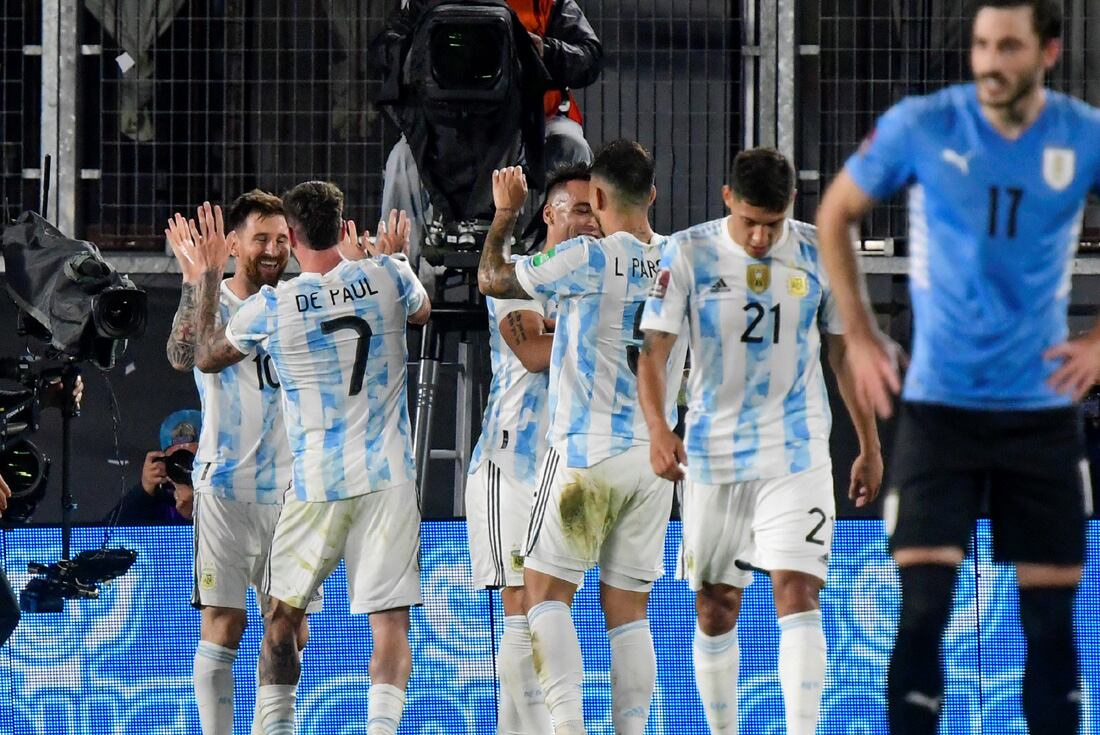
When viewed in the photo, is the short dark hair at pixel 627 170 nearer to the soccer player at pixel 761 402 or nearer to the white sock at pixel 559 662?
the soccer player at pixel 761 402

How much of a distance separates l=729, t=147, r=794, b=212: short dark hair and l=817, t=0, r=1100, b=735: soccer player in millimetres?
1084

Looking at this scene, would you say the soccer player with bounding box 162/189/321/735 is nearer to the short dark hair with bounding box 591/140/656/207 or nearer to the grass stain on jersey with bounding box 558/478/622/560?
the grass stain on jersey with bounding box 558/478/622/560

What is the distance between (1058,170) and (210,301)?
10.0 ft

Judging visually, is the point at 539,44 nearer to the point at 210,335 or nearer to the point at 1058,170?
the point at 210,335

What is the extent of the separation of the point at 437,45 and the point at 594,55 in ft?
2.37

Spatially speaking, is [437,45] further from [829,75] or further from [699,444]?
[829,75]

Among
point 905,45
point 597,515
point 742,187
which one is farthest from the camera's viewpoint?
point 905,45

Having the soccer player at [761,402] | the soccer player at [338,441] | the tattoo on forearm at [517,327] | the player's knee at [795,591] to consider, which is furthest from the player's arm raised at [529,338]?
the player's knee at [795,591]

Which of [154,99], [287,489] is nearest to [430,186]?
[287,489]

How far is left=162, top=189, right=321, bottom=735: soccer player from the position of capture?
6.00m

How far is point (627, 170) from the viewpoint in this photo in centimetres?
543

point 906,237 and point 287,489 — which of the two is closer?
point 287,489

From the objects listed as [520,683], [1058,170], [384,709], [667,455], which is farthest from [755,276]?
[384,709]

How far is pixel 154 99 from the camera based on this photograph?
26.7 feet
